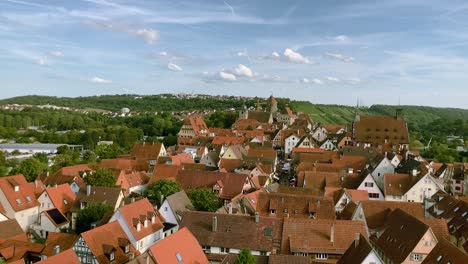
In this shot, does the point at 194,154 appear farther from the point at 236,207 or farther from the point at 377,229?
the point at 377,229

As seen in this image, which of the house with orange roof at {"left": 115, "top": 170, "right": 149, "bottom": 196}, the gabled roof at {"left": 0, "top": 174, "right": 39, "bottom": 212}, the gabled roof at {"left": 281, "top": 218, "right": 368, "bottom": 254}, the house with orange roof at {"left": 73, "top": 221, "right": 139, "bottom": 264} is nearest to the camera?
the house with orange roof at {"left": 73, "top": 221, "right": 139, "bottom": 264}

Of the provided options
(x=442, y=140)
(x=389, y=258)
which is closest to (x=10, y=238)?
(x=389, y=258)

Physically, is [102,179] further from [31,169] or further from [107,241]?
[107,241]

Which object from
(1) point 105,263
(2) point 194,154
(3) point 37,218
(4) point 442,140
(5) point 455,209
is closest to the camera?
(1) point 105,263

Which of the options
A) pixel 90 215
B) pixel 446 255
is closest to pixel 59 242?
pixel 90 215

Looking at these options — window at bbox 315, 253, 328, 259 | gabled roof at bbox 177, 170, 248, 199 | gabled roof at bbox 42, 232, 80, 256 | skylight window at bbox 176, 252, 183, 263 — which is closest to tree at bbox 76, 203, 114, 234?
gabled roof at bbox 42, 232, 80, 256

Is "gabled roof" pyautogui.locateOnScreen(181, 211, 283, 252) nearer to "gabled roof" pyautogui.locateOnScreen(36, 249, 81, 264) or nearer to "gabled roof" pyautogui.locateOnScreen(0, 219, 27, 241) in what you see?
"gabled roof" pyautogui.locateOnScreen(36, 249, 81, 264)
